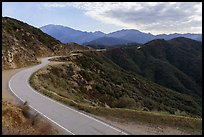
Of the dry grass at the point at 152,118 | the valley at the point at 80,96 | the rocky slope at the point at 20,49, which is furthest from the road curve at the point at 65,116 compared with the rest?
the rocky slope at the point at 20,49

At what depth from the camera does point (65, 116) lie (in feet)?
64.5

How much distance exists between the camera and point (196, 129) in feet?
58.7

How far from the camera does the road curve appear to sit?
16609 millimetres

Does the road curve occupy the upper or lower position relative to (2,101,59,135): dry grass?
lower

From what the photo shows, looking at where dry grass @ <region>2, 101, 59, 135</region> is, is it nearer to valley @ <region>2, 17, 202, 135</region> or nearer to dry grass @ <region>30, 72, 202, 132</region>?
valley @ <region>2, 17, 202, 135</region>

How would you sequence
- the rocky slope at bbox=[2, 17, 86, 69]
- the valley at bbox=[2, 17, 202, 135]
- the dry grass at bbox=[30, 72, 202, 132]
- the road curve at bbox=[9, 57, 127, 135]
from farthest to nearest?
the rocky slope at bbox=[2, 17, 86, 69] < the dry grass at bbox=[30, 72, 202, 132] < the valley at bbox=[2, 17, 202, 135] < the road curve at bbox=[9, 57, 127, 135]

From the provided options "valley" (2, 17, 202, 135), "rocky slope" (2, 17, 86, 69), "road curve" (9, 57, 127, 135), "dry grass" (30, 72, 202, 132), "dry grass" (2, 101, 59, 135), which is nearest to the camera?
"dry grass" (2, 101, 59, 135)

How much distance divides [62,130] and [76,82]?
28.1m

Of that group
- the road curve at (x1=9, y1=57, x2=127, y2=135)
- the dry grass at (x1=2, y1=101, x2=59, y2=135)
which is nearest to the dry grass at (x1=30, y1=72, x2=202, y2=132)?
the road curve at (x1=9, y1=57, x2=127, y2=135)

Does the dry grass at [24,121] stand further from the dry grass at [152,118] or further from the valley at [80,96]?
the dry grass at [152,118]

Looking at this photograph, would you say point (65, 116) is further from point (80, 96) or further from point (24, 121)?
point (80, 96)

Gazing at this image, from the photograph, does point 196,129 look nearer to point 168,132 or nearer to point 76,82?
point 168,132

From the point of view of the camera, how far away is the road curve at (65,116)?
16609 millimetres

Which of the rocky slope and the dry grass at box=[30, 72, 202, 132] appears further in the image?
the rocky slope
